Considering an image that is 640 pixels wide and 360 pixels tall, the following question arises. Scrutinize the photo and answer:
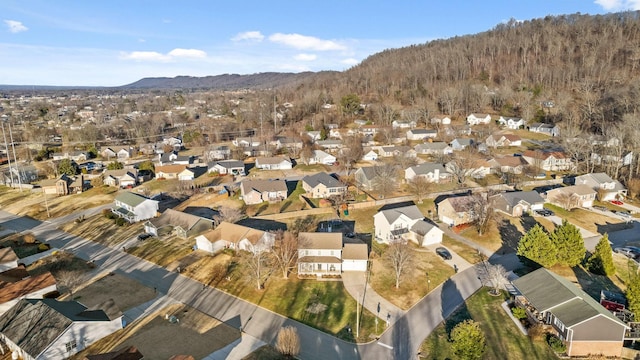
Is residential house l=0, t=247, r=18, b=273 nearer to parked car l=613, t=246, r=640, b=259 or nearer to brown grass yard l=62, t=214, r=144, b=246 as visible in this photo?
brown grass yard l=62, t=214, r=144, b=246

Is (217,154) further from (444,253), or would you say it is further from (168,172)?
(444,253)

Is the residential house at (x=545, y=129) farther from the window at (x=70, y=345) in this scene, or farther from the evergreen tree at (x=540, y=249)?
the window at (x=70, y=345)

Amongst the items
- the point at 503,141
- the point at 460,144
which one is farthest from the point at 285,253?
the point at 503,141

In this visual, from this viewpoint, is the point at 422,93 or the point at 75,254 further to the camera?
the point at 422,93

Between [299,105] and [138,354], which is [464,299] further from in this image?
[299,105]

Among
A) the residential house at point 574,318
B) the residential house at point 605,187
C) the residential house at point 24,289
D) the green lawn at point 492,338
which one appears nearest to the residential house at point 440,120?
the residential house at point 605,187

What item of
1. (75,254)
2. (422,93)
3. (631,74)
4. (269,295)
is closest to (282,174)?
(75,254)

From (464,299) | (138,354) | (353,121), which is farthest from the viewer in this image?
(353,121)

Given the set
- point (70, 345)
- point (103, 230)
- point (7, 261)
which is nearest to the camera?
point (70, 345)
